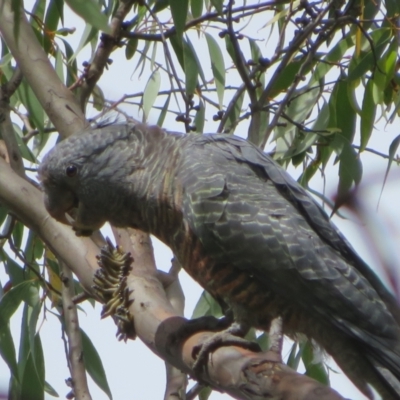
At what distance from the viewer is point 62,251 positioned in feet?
9.13

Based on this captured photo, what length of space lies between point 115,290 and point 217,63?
1.35 m

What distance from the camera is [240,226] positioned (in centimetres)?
261

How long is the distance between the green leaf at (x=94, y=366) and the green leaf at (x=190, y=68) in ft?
3.91

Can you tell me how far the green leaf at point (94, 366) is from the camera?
11.5 feet

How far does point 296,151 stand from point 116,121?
0.78 meters

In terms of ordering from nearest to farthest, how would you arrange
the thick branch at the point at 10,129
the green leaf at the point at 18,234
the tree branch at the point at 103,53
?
1. the thick branch at the point at 10,129
2. the tree branch at the point at 103,53
3. the green leaf at the point at 18,234

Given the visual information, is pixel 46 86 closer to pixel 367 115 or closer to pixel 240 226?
pixel 240 226

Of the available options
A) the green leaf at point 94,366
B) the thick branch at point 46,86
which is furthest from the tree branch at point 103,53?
the green leaf at point 94,366

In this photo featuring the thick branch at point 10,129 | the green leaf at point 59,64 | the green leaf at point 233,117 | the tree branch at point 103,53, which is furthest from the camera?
the green leaf at point 59,64

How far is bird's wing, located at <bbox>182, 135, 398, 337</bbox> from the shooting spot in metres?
2.57

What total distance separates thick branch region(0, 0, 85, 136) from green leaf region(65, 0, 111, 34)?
1.11 meters

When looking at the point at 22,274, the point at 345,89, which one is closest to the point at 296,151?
the point at 345,89

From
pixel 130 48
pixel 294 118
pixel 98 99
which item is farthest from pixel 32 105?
pixel 294 118

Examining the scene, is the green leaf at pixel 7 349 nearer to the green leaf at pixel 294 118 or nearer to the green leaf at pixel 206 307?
the green leaf at pixel 206 307
